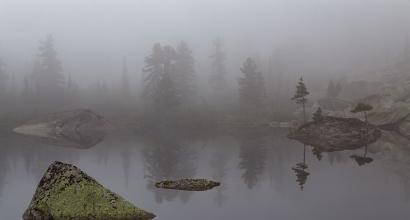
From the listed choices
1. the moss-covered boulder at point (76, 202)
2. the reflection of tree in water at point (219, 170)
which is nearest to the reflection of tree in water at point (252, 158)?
the reflection of tree in water at point (219, 170)

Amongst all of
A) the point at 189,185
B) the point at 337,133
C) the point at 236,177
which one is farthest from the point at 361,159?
the point at 189,185

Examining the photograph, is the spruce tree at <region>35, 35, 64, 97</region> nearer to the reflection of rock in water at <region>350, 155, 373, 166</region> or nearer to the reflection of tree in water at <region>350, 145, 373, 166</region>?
the reflection of tree in water at <region>350, 145, 373, 166</region>

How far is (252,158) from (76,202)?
22212mm

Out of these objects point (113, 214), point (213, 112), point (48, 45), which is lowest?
point (213, 112)

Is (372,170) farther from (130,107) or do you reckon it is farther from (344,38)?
(344,38)

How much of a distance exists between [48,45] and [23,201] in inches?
3679

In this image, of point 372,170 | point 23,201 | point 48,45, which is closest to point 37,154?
point 23,201

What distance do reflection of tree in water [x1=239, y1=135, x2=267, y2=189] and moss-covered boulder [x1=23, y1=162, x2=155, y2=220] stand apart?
9.94 meters

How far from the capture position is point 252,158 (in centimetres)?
3731

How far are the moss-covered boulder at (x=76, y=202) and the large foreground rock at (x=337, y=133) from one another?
32.1m

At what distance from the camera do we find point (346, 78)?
126500 mm

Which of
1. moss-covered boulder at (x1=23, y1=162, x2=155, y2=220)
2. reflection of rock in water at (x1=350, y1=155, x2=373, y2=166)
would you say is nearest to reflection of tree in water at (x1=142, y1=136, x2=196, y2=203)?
moss-covered boulder at (x1=23, y1=162, x2=155, y2=220)

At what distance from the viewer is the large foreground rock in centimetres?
4796

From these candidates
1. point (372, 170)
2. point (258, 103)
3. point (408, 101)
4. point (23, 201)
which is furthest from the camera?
point (258, 103)
